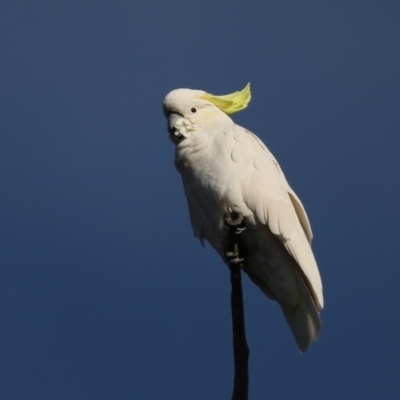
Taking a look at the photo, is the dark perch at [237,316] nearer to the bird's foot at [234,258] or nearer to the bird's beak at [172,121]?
the bird's foot at [234,258]

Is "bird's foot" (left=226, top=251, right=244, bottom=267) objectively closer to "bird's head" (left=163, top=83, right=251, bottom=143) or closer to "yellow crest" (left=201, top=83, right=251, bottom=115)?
"bird's head" (left=163, top=83, right=251, bottom=143)

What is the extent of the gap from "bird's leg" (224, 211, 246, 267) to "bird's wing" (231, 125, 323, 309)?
0.06 m

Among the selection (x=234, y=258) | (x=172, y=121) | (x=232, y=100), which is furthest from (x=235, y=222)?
(x=232, y=100)

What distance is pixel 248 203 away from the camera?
4004 millimetres

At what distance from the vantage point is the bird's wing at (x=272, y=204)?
398cm

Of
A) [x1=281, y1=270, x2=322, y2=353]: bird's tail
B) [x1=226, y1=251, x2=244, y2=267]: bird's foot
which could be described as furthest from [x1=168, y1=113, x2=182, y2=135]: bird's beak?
[x1=281, y1=270, x2=322, y2=353]: bird's tail

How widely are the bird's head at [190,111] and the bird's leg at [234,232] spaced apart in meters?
0.60

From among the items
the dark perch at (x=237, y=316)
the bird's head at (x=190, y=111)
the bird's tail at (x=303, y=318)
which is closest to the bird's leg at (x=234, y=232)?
the dark perch at (x=237, y=316)

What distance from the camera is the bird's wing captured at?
3984mm

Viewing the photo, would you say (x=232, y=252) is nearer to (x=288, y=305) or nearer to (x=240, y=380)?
(x=288, y=305)

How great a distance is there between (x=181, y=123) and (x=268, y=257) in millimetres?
891

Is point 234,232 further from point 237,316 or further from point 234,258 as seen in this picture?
point 237,316

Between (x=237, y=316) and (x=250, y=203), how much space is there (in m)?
0.72

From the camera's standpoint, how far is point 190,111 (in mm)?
4359
